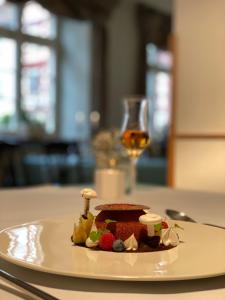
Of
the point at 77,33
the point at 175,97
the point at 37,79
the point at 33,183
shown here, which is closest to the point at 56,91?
the point at 37,79

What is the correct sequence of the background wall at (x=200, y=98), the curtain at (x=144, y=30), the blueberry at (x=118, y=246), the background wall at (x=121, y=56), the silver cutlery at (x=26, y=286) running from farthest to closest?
the curtain at (x=144, y=30), the background wall at (x=121, y=56), the background wall at (x=200, y=98), the blueberry at (x=118, y=246), the silver cutlery at (x=26, y=286)

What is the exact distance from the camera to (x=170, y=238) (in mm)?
515

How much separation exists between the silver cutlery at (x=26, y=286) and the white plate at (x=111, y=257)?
0.04 ft

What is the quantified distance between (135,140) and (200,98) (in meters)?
0.92

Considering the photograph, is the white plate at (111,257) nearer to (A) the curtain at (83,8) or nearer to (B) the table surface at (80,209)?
(B) the table surface at (80,209)

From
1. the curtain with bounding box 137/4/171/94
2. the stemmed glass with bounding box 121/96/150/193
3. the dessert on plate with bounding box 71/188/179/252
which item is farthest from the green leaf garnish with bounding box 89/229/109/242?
the curtain with bounding box 137/4/171/94

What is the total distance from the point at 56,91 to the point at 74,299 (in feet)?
22.4

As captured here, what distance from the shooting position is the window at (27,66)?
20.9ft

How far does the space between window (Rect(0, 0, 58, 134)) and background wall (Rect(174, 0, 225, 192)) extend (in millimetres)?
4281

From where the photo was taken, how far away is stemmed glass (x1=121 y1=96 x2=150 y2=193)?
1.15m

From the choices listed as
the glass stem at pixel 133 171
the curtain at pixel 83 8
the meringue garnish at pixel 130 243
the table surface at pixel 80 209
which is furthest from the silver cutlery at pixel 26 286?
the curtain at pixel 83 8

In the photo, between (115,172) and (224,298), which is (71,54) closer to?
(115,172)

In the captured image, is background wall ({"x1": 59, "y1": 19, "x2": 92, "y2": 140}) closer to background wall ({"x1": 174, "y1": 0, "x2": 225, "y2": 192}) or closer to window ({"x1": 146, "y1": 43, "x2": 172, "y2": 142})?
window ({"x1": 146, "y1": 43, "x2": 172, "y2": 142})

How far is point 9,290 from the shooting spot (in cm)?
40
